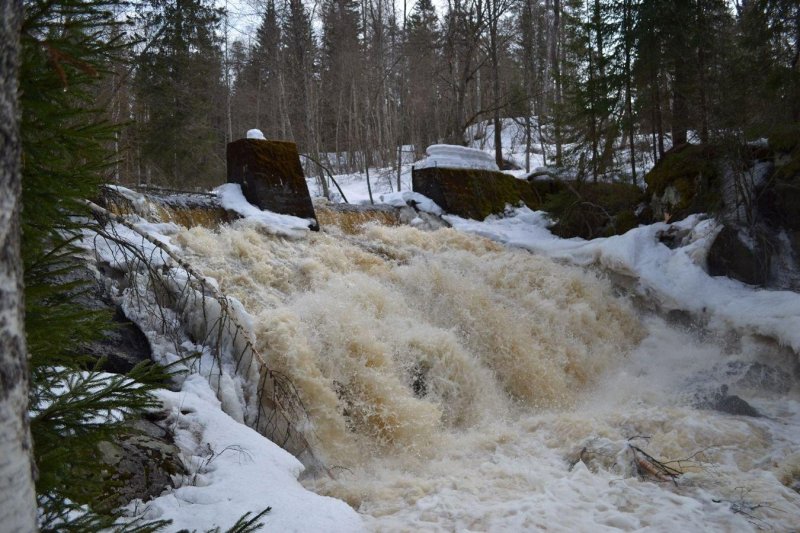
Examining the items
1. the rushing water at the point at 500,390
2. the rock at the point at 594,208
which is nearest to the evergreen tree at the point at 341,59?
the rock at the point at 594,208

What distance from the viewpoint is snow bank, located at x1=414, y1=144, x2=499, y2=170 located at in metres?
13.6

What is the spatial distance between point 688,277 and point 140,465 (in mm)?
8576

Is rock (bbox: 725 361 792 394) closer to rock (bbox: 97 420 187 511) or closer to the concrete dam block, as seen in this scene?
the concrete dam block

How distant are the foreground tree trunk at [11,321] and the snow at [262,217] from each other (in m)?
6.93

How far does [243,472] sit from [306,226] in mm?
5706

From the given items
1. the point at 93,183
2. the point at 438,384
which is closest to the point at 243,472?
the point at 93,183

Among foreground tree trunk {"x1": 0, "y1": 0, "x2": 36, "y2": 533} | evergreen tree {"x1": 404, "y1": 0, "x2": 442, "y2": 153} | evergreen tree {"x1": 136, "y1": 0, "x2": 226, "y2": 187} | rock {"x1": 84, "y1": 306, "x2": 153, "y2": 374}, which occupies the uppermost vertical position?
evergreen tree {"x1": 404, "y1": 0, "x2": 442, "y2": 153}

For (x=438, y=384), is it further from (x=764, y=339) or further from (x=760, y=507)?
(x=764, y=339)

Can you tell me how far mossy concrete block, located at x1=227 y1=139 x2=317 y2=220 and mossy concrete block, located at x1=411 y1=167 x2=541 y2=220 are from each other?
4.66 meters

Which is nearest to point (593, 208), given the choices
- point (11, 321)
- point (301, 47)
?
point (301, 47)

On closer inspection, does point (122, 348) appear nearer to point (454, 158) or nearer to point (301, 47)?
point (454, 158)

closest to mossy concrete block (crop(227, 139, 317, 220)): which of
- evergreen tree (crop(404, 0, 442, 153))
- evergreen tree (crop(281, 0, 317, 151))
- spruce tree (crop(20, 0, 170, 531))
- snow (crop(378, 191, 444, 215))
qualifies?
snow (crop(378, 191, 444, 215))

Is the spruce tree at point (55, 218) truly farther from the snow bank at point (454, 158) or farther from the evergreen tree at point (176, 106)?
the evergreen tree at point (176, 106)

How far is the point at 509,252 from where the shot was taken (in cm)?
1063
